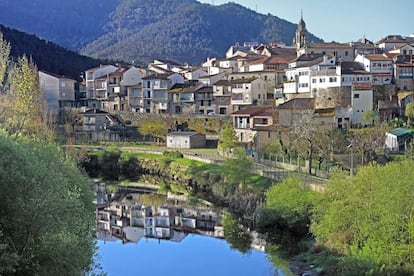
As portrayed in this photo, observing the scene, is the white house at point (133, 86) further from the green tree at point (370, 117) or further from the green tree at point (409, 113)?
the green tree at point (409, 113)

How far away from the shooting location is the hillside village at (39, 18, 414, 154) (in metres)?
49.0

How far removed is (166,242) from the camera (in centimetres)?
3019

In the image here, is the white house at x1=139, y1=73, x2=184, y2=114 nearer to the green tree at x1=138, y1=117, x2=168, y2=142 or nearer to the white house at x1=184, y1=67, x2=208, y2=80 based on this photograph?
the green tree at x1=138, y1=117, x2=168, y2=142

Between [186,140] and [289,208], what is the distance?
26.9 m

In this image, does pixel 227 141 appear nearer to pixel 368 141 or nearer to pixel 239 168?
pixel 239 168

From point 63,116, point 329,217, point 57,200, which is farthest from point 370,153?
point 63,116

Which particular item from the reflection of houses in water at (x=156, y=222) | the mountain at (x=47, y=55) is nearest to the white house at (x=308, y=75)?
the reflection of houses in water at (x=156, y=222)

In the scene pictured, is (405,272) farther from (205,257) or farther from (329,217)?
(205,257)

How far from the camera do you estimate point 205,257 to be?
88.7ft

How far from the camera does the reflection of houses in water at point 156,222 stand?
103 feet

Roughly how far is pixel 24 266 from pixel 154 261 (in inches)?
538

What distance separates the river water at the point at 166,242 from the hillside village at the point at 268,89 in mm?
12671

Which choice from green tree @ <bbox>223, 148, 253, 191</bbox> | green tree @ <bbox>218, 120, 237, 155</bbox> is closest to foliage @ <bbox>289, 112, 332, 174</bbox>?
green tree @ <bbox>223, 148, 253, 191</bbox>

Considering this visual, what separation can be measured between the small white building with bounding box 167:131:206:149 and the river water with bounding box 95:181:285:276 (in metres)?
14.3
